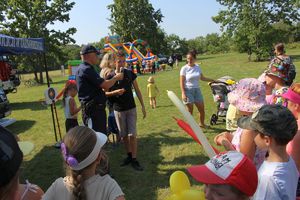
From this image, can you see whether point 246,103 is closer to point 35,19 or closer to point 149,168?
point 149,168

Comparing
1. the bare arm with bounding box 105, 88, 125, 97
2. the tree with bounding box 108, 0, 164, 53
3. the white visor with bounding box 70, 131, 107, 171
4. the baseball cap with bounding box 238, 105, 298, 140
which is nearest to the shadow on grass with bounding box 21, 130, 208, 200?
the bare arm with bounding box 105, 88, 125, 97

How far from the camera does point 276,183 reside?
193cm

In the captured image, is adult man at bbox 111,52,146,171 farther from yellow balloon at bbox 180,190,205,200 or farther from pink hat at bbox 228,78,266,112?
yellow balloon at bbox 180,190,205,200

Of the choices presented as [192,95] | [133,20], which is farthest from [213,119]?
[133,20]

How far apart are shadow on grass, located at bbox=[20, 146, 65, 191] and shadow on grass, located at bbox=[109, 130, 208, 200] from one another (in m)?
1.01

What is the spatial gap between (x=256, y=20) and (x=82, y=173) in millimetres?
36244

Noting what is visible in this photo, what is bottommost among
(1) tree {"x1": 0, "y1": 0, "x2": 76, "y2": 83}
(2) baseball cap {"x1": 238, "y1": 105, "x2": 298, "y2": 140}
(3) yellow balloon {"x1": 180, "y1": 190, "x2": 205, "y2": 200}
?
(3) yellow balloon {"x1": 180, "y1": 190, "x2": 205, "y2": 200}

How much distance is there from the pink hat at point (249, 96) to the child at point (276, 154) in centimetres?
59

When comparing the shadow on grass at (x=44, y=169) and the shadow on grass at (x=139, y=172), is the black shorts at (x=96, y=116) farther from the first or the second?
the shadow on grass at (x=44, y=169)

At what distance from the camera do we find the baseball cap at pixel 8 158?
1.01 meters

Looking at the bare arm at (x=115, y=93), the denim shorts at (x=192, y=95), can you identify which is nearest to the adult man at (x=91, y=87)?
the bare arm at (x=115, y=93)

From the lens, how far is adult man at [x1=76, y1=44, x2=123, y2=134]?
4387 mm

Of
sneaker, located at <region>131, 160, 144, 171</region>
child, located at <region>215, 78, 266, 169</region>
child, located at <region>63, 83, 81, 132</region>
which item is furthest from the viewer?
child, located at <region>63, 83, 81, 132</region>

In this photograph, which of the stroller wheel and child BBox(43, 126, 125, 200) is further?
the stroller wheel
